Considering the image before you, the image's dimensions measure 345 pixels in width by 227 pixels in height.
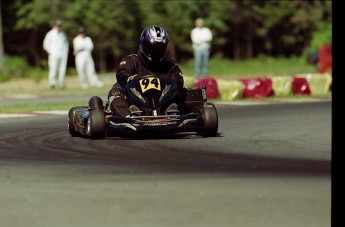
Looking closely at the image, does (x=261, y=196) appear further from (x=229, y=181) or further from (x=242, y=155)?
(x=242, y=155)

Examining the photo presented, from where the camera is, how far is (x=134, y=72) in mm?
11961

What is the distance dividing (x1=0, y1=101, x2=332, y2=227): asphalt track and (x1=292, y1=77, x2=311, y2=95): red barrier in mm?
7466

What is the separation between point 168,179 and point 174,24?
104 ft

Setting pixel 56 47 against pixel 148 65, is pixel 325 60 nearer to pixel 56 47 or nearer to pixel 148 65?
pixel 56 47

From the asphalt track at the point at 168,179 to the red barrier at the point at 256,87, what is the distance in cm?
667

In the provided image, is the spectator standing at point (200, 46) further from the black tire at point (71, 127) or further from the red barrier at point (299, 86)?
the black tire at point (71, 127)

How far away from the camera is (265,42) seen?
1884 inches

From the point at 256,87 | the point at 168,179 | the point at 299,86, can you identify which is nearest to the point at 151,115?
the point at 168,179

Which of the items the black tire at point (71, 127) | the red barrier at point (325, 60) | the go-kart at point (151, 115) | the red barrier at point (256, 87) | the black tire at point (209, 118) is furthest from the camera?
the red barrier at point (325, 60)

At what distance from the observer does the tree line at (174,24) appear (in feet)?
122

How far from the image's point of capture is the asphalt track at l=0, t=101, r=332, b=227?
7039 mm

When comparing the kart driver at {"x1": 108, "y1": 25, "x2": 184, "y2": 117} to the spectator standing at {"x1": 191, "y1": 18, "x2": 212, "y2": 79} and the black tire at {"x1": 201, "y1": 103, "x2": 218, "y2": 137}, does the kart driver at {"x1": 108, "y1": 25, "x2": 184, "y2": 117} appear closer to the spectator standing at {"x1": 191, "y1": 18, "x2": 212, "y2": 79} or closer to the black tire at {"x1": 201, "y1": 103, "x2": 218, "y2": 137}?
the black tire at {"x1": 201, "y1": 103, "x2": 218, "y2": 137}

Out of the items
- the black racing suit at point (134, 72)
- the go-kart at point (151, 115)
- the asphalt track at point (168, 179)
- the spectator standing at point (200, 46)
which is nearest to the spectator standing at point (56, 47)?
the spectator standing at point (200, 46)
